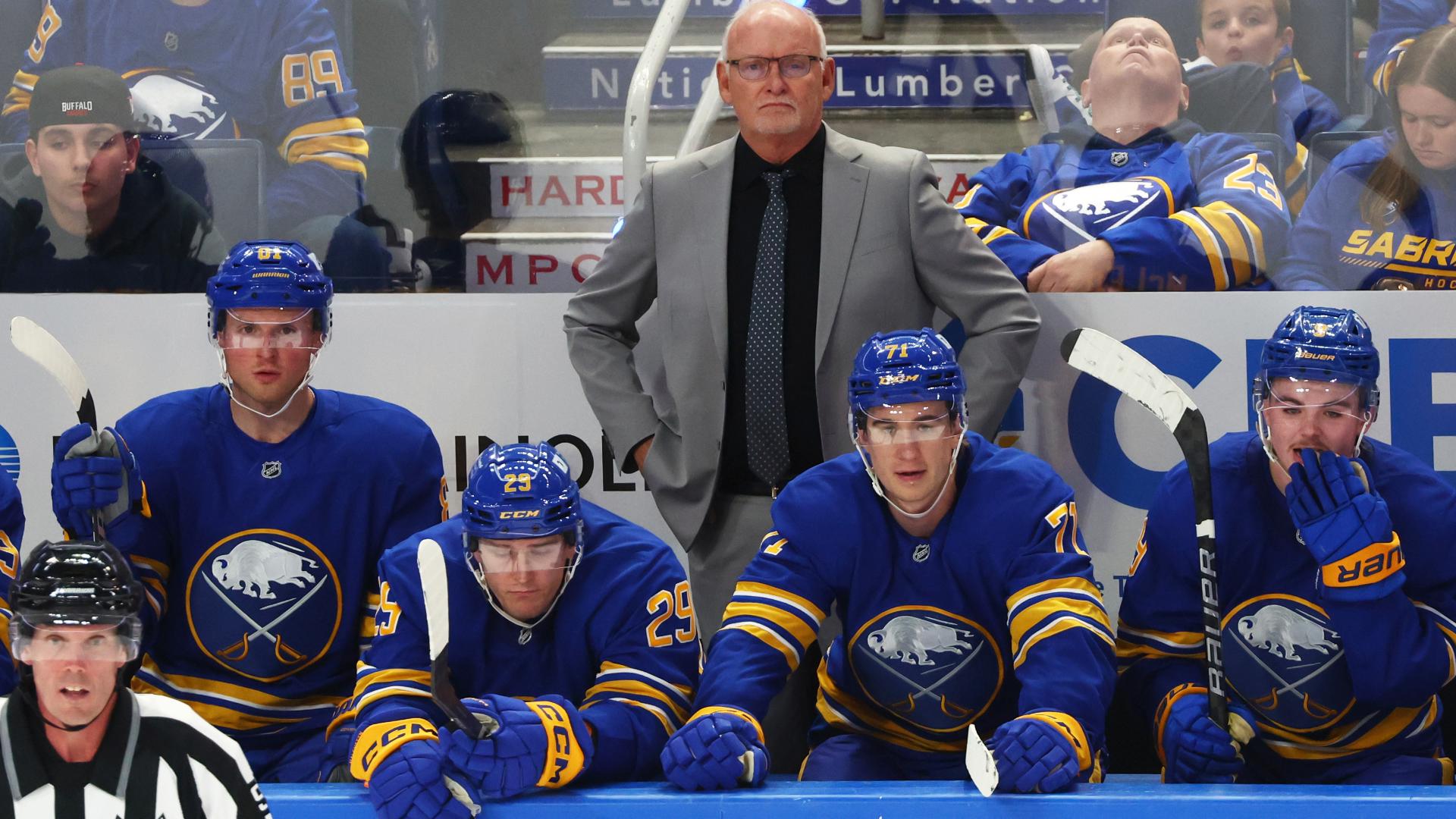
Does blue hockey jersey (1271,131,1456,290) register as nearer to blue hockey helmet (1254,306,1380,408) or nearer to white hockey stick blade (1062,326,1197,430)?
blue hockey helmet (1254,306,1380,408)

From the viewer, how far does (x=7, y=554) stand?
3115 mm

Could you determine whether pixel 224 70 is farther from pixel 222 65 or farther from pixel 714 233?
pixel 714 233

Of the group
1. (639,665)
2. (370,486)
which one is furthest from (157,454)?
(639,665)

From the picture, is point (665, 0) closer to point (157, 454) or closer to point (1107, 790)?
point (157, 454)

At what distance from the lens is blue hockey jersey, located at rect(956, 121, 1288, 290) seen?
355 centimetres

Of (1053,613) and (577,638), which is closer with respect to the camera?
(1053,613)

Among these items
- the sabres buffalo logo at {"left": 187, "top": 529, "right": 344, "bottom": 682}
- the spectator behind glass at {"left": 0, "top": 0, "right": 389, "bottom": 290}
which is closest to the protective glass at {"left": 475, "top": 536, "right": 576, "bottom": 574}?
the sabres buffalo logo at {"left": 187, "top": 529, "right": 344, "bottom": 682}

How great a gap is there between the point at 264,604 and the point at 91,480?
38 cm

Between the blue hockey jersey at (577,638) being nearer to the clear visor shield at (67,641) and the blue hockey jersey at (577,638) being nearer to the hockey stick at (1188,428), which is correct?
the clear visor shield at (67,641)

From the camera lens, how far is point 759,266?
336 cm

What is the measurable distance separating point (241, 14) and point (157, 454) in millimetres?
1298

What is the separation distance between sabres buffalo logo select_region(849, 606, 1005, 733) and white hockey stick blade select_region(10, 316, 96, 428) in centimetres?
155

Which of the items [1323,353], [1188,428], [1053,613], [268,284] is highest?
[268,284]

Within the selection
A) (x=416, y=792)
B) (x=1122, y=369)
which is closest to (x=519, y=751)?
(x=416, y=792)
